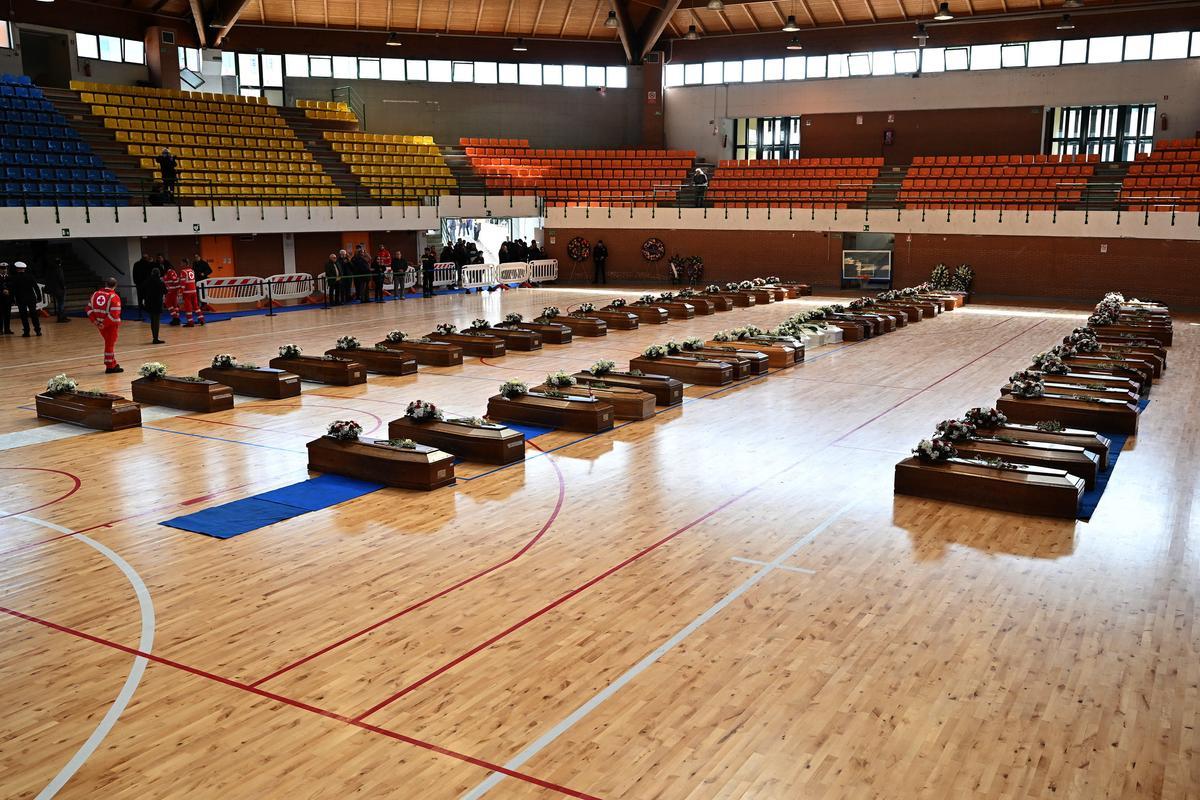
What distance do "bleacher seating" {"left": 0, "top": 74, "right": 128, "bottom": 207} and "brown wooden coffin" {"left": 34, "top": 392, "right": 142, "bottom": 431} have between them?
10.4 metres

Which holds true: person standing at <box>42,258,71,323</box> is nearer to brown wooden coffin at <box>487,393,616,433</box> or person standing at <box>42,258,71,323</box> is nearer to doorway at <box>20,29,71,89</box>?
doorway at <box>20,29,71,89</box>

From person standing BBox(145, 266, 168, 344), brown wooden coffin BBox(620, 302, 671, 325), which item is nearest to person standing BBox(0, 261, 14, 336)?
person standing BBox(145, 266, 168, 344)

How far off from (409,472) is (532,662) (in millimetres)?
3758

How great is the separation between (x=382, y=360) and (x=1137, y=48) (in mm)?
25403

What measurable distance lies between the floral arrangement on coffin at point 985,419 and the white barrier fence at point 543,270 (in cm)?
2144

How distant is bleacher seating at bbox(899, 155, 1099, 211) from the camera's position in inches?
1064

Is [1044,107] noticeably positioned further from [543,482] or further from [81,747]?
[81,747]

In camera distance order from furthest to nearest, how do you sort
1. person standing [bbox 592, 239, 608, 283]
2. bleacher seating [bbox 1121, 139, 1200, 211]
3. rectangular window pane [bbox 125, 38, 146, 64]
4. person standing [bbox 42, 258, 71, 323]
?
1. person standing [bbox 592, 239, 608, 283]
2. rectangular window pane [bbox 125, 38, 146, 64]
3. bleacher seating [bbox 1121, 139, 1200, 211]
4. person standing [bbox 42, 258, 71, 323]

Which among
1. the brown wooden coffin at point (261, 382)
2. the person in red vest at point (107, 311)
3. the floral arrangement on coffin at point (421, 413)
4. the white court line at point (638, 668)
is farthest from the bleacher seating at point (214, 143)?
the white court line at point (638, 668)

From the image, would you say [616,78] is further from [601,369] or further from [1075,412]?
[1075,412]

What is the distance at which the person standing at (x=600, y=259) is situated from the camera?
31.2 meters

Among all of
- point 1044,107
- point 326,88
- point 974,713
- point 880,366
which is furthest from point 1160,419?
point 326,88

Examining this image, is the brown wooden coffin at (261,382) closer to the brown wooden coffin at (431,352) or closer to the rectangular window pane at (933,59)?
the brown wooden coffin at (431,352)

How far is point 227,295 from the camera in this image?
75.5 feet
